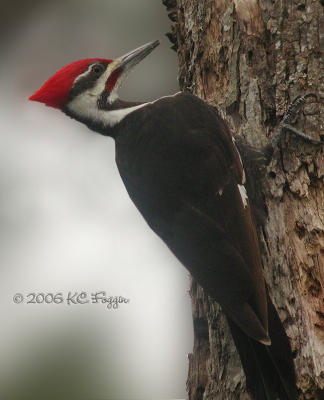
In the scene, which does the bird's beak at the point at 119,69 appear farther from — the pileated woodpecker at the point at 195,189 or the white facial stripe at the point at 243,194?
the white facial stripe at the point at 243,194

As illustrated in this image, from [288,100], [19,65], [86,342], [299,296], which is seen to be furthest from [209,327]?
[19,65]

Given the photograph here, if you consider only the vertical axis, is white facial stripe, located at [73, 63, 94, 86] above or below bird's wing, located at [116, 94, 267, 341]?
above

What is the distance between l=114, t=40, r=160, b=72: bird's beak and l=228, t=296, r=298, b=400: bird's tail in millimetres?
1397

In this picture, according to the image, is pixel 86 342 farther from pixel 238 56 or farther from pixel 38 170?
pixel 238 56

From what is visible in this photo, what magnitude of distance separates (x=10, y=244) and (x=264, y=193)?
3069mm

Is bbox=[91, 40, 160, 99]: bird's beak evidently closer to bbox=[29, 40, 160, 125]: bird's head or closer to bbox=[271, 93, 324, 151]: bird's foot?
bbox=[29, 40, 160, 125]: bird's head

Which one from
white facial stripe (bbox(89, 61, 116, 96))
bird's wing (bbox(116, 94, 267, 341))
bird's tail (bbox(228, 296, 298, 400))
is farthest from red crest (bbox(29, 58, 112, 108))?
bird's tail (bbox(228, 296, 298, 400))

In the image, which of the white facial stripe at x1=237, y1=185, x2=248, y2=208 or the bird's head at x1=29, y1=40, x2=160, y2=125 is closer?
the white facial stripe at x1=237, y1=185, x2=248, y2=208

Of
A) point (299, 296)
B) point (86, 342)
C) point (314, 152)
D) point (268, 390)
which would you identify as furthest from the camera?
point (86, 342)

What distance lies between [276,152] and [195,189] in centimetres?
39

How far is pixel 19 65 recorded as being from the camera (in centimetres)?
511

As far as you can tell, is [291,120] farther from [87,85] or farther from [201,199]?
[87,85]

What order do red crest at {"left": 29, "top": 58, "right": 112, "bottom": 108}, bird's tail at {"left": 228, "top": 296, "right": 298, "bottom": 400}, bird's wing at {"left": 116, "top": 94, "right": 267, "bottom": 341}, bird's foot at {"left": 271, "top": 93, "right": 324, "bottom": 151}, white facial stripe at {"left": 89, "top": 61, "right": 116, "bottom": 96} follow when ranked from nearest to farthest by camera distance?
bird's tail at {"left": 228, "top": 296, "right": 298, "bottom": 400} → bird's wing at {"left": 116, "top": 94, "right": 267, "bottom": 341} → bird's foot at {"left": 271, "top": 93, "right": 324, "bottom": 151} → red crest at {"left": 29, "top": 58, "right": 112, "bottom": 108} → white facial stripe at {"left": 89, "top": 61, "right": 116, "bottom": 96}

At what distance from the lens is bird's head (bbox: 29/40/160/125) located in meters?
2.73
